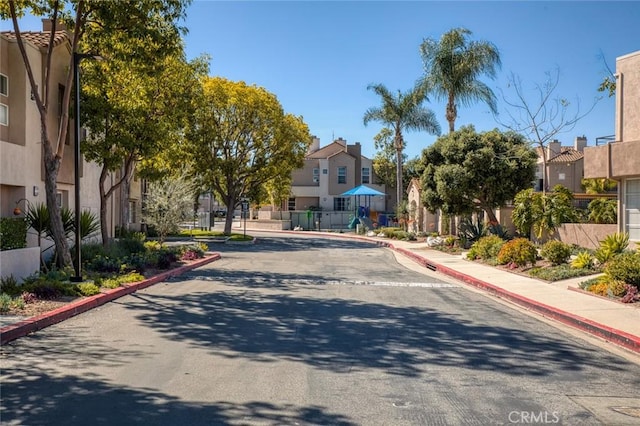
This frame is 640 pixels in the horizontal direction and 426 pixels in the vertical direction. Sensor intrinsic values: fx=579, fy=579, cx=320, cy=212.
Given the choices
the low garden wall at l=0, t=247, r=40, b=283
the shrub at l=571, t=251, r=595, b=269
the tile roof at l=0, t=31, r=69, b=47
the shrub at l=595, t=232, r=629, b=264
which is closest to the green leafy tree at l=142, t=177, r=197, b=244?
the tile roof at l=0, t=31, r=69, b=47

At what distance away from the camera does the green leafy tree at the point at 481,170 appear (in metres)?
27.9

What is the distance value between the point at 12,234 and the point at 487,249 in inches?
626

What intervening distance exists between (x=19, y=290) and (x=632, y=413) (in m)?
10.3

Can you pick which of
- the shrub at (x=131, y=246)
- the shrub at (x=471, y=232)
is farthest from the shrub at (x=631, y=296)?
the shrub at (x=471, y=232)

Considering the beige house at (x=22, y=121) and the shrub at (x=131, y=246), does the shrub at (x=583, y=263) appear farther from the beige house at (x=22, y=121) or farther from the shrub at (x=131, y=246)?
the beige house at (x=22, y=121)

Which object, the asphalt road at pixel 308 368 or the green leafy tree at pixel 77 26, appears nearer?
the asphalt road at pixel 308 368

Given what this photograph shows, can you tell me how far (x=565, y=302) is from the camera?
12094mm

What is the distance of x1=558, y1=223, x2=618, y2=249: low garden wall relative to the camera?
842 inches

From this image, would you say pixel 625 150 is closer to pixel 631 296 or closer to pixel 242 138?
pixel 631 296

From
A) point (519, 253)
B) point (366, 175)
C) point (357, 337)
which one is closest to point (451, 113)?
point (519, 253)

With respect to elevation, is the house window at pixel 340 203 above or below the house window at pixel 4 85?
below

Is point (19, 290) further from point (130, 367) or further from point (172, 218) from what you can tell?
point (172, 218)
